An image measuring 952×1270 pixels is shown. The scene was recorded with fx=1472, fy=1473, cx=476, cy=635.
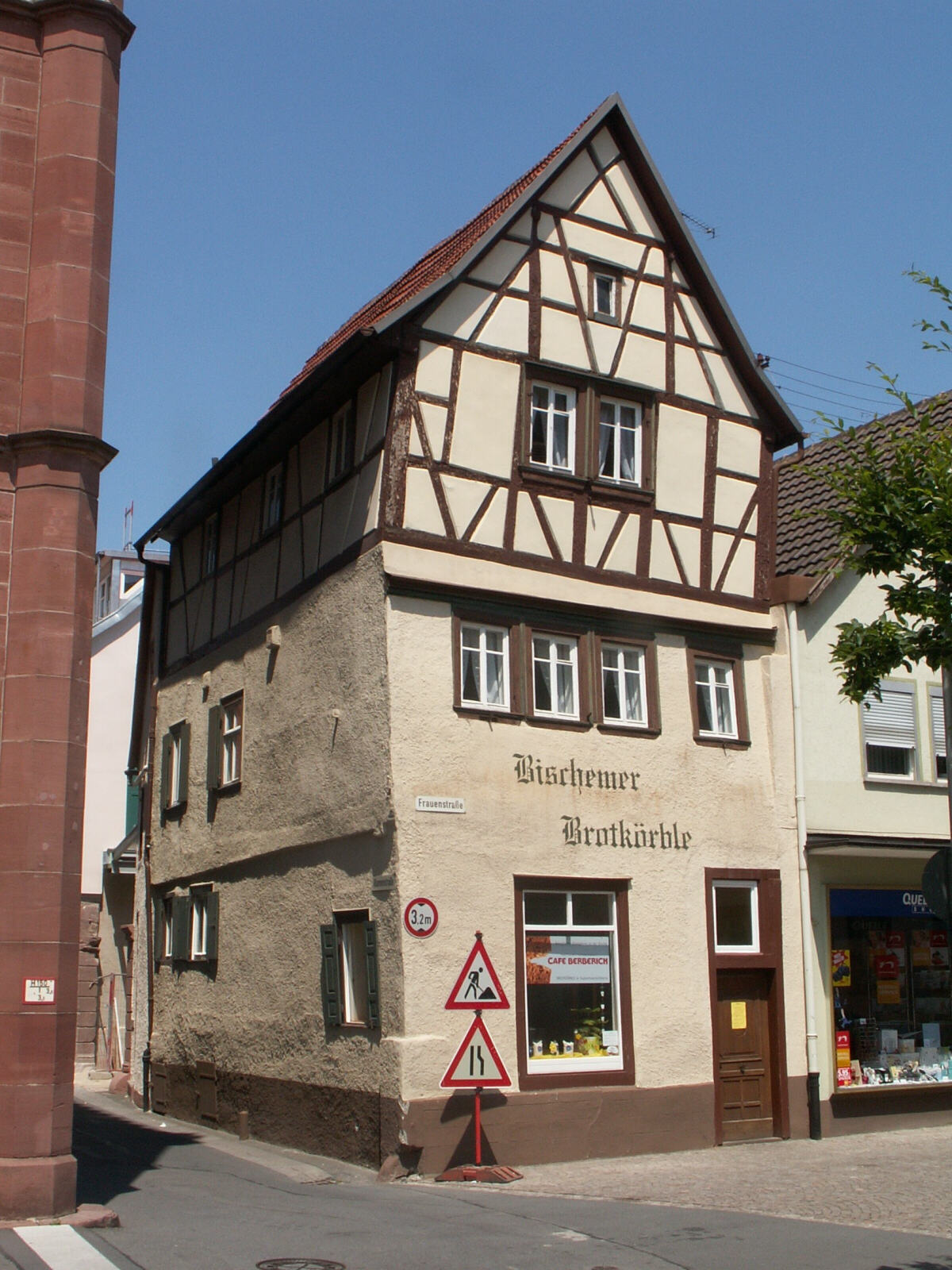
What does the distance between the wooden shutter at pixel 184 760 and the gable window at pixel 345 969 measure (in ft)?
19.3

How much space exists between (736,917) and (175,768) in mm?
9126

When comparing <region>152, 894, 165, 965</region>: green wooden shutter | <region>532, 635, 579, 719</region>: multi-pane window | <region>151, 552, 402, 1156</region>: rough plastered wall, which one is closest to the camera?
<region>151, 552, 402, 1156</region>: rough plastered wall

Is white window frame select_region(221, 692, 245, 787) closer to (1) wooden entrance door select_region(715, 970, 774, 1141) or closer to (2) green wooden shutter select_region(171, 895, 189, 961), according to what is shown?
(2) green wooden shutter select_region(171, 895, 189, 961)

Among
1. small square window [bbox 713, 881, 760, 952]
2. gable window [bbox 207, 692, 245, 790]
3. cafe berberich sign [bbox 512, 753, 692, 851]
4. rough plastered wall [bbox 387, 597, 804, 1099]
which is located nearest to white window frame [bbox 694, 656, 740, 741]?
rough plastered wall [bbox 387, 597, 804, 1099]

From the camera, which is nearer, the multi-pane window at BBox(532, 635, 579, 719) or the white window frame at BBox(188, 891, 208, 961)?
the multi-pane window at BBox(532, 635, 579, 719)

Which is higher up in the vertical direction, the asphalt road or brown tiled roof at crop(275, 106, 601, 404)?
brown tiled roof at crop(275, 106, 601, 404)

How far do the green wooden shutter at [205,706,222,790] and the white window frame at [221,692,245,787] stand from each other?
0.04m

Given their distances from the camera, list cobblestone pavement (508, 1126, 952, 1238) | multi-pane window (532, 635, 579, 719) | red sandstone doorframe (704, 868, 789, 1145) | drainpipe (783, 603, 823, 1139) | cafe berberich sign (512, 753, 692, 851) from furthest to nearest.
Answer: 1. drainpipe (783, 603, 823, 1139)
2. red sandstone doorframe (704, 868, 789, 1145)
3. multi-pane window (532, 635, 579, 719)
4. cafe berberich sign (512, 753, 692, 851)
5. cobblestone pavement (508, 1126, 952, 1238)

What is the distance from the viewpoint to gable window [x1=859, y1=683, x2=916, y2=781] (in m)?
18.9

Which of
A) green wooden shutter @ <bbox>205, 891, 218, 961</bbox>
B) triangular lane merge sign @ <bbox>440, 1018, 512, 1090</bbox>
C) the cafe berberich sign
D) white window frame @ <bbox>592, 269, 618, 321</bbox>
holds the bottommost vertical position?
triangular lane merge sign @ <bbox>440, 1018, 512, 1090</bbox>

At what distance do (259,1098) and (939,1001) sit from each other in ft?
29.0

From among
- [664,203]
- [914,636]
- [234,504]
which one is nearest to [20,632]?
[914,636]

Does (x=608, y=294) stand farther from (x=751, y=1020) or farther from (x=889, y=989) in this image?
(x=889, y=989)

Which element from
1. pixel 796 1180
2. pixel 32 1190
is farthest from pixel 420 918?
pixel 32 1190
